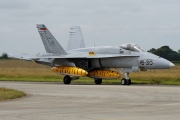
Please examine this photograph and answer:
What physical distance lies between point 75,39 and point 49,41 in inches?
157

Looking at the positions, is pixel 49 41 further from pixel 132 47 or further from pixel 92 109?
pixel 92 109

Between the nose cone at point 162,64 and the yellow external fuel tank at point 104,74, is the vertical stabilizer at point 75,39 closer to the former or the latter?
the yellow external fuel tank at point 104,74

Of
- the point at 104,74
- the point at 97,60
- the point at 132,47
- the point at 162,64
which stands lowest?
the point at 104,74

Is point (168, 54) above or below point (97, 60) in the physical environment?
above

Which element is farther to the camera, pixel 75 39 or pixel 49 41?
pixel 75 39

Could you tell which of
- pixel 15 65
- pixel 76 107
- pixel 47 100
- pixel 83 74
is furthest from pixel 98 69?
pixel 15 65

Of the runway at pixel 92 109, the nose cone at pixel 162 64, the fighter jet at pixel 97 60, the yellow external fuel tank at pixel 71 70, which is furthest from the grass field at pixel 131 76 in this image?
the runway at pixel 92 109

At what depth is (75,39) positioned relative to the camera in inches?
1590

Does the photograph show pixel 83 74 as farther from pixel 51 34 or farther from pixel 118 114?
pixel 118 114

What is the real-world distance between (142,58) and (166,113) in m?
17.9

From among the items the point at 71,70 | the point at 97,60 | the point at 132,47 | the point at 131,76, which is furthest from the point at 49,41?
the point at 131,76

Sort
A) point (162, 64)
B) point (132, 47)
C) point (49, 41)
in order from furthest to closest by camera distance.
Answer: point (49, 41) → point (132, 47) → point (162, 64)

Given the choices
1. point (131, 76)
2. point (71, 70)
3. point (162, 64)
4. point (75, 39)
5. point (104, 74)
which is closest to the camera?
point (162, 64)

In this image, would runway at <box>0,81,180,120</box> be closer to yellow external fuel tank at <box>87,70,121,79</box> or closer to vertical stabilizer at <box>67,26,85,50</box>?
yellow external fuel tank at <box>87,70,121,79</box>
